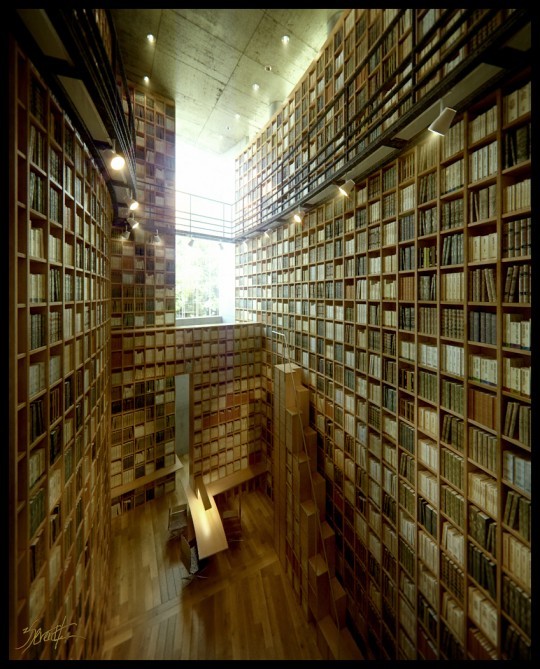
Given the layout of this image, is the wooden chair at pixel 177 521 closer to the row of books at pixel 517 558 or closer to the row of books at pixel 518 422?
the row of books at pixel 517 558

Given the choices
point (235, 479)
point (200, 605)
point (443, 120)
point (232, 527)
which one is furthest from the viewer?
point (235, 479)

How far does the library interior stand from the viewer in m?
1.73

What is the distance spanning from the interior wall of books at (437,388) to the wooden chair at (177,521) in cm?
244

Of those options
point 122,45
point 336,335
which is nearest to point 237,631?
point 336,335

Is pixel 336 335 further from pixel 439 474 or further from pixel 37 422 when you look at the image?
pixel 37 422

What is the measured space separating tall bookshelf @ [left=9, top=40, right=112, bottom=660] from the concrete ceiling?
2.69m

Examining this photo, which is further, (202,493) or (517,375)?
(202,493)

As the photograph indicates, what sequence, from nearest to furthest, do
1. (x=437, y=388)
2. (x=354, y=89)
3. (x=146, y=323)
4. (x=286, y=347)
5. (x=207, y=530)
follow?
1. (x=437, y=388)
2. (x=354, y=89)
3. (x=207, y=530)
4. (x=286, y=347)
5. (x=146, y=323)

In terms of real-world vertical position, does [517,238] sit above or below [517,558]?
above

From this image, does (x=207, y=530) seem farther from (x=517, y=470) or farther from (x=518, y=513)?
(x=517, y=470)

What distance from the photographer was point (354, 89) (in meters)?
3.17

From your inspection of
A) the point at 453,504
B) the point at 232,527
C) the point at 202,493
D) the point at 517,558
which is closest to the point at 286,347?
the point at 202,493

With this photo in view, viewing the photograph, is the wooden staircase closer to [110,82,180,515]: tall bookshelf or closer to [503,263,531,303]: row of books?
[110,82,180,515]: tall bookshelf

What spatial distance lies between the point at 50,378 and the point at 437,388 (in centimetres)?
296
